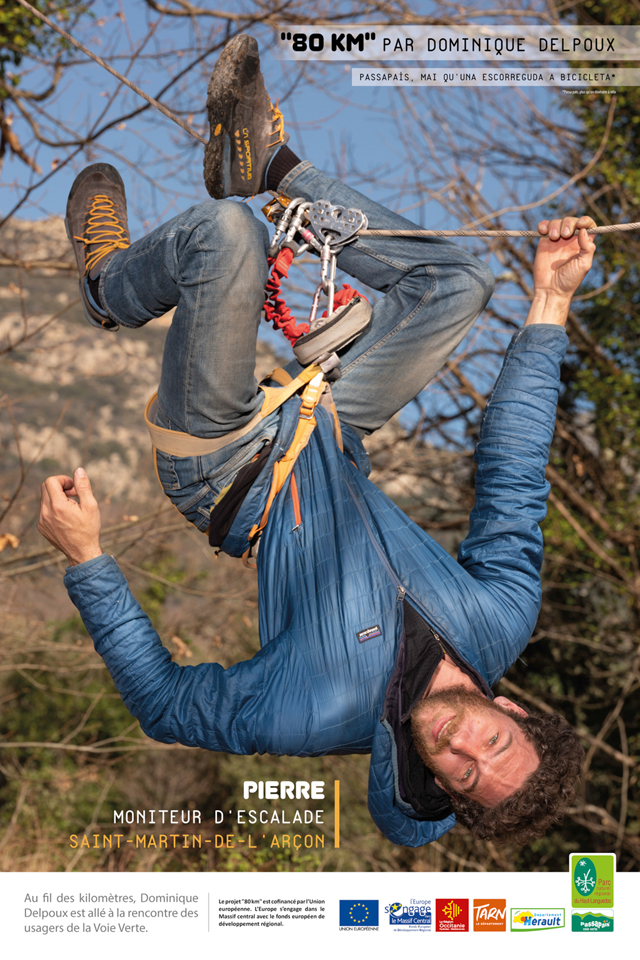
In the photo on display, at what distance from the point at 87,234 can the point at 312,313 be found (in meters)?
0.62

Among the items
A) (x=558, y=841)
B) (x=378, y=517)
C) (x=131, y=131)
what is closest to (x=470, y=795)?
(x=378, y=517)

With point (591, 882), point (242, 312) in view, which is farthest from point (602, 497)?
point (242, 312)

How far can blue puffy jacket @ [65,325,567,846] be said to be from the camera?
62.6 inches

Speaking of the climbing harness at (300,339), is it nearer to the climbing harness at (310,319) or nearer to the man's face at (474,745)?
the climbing harness at (310,319)

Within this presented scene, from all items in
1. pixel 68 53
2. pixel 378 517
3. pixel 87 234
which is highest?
pixel 68 53

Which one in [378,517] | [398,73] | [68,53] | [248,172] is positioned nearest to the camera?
[378,517]

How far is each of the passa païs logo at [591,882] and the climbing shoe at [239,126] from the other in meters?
3.96

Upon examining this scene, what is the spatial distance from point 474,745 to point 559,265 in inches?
42.0

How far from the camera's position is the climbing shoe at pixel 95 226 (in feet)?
6.16

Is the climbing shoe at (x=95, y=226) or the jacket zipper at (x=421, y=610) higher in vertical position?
the climbing shoe at (x=95, y=226)

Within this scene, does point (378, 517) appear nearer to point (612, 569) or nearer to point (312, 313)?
point (312, 313)

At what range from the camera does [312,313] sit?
70.4 inches

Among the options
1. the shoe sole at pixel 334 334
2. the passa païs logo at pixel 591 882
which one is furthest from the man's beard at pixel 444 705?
the passa païs logo at pixel 591 882

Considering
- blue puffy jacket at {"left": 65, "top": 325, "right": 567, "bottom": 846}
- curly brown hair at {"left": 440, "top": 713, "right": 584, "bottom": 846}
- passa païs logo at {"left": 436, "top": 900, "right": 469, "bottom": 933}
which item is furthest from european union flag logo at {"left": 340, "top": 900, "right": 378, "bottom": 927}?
curly brown hair at {"left": 440, "top": 713, "right": 584, "bottom": 846}
